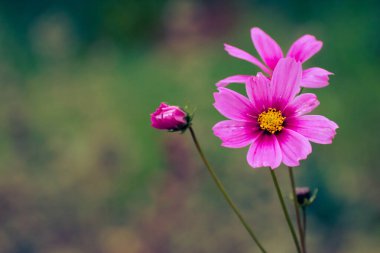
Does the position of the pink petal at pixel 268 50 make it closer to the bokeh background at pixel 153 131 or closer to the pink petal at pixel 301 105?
the pink petal at pixel 301 105

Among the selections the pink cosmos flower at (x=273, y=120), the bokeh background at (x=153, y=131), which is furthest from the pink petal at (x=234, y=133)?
the bokeh background at (x=153, y=131)

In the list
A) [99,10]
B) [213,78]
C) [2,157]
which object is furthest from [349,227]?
[99,10]

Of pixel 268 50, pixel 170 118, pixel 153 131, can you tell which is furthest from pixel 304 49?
pixel 153 131

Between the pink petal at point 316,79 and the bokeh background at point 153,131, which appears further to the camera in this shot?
the bokeh background at point 153,131

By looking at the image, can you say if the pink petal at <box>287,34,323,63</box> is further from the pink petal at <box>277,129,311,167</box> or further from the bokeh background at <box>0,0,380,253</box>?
the bokeh background at <box>0,0,380,253</box>

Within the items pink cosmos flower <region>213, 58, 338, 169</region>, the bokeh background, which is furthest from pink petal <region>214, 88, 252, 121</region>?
the bokeh background

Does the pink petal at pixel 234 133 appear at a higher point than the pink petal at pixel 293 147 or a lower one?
higher

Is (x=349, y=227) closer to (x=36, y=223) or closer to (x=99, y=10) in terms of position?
(x=36, y=223)
